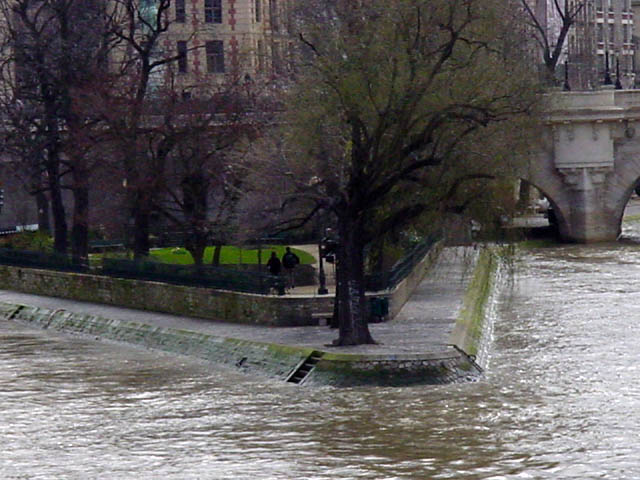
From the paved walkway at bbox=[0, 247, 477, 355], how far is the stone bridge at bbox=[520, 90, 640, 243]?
1989 centimetres

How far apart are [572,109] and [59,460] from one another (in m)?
47.7

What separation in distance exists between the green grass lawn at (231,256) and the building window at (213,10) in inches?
1055

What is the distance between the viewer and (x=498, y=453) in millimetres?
25688

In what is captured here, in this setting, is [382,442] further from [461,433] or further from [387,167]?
[387,167]

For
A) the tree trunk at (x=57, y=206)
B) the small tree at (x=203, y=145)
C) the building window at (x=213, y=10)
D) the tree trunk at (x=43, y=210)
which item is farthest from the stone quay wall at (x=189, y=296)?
the building window at (x=213, y=10)

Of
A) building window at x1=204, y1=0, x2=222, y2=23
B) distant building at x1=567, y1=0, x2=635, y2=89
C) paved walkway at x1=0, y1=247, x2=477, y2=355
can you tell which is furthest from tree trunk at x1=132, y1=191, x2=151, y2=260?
distant building at x1=567, y1=0, x2=635, y2=89

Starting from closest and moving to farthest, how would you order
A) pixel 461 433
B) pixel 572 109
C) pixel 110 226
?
pixel 461 433, pixel 110 226, pixel 572 109

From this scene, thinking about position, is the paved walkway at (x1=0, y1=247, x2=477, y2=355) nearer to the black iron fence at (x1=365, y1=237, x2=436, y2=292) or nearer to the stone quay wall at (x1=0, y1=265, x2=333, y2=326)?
the stone quay wall at (x1=0, y1=265, x2=333, y2=326)

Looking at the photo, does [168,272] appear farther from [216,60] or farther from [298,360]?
[216,60]

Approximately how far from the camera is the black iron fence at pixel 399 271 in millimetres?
39812

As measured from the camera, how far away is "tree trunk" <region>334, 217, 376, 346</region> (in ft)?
110

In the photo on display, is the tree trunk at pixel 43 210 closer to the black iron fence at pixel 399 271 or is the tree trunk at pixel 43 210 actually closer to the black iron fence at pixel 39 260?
the black iron fence at pixel 39 260

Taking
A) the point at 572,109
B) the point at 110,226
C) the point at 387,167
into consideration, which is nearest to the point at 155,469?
the point at 387,167

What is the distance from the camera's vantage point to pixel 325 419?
95.3 ft
